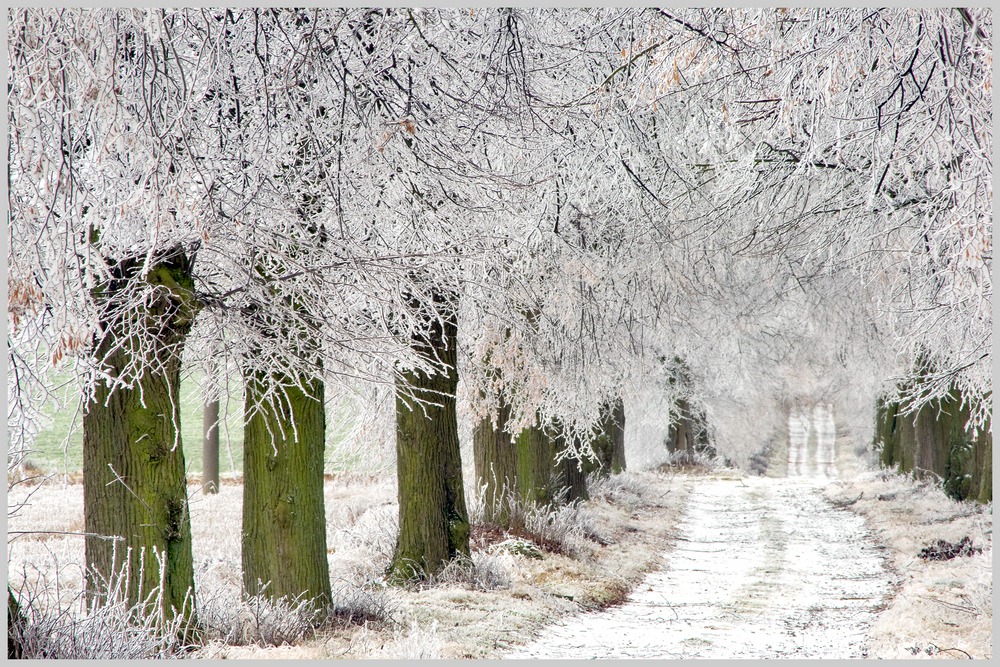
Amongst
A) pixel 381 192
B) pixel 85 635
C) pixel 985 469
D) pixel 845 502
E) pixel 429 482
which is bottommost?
pixel 845 502

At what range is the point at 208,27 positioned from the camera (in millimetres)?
4500

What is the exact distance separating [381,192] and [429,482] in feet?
14.0

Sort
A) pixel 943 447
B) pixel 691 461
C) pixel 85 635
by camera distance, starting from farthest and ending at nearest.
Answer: pixel 691 461 < pixel 943 447 < pixel 85 635

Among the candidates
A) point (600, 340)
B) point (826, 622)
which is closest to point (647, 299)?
point (600, 340)

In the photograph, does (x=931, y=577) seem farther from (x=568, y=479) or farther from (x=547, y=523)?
(x=568, y=479)

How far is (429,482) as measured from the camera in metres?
9.71

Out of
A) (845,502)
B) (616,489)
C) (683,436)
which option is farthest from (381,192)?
(683,436)

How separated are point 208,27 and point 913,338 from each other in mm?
7066

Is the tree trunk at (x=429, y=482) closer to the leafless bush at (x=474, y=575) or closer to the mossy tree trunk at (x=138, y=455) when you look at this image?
the leafless bush at (x=474, y=575)

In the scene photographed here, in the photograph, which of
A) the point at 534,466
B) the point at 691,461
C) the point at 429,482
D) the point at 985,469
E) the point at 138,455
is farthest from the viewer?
the point at 691,461

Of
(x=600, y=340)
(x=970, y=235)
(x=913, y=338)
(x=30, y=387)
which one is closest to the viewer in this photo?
(x=30, y=387)

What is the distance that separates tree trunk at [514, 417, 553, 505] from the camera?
13727 mm

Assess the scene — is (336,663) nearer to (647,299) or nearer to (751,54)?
(751,54)

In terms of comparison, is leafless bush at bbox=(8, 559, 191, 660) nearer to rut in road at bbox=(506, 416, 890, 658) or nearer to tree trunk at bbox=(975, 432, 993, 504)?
rut in road at bbox=(506, 416, 890, 658)
